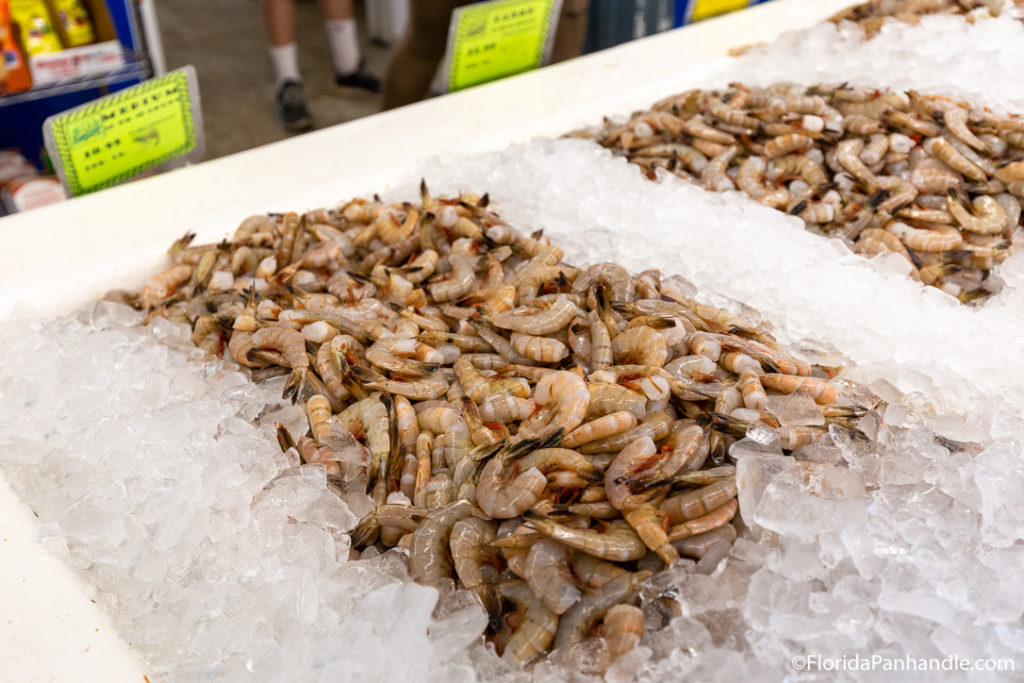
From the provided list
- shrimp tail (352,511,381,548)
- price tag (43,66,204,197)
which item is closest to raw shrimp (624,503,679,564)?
shrimp tail (352,511,381,548)

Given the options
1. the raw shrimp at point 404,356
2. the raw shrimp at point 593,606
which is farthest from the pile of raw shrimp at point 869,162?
the raw shrimp at point 593,606

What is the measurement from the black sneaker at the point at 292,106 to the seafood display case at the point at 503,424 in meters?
2.51

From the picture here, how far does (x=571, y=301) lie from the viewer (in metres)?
1.69

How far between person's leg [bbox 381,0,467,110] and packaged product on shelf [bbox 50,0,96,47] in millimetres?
1272

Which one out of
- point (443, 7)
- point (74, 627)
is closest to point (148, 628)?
point (74, 627)

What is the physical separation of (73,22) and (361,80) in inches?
91.2

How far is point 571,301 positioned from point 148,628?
1013mm

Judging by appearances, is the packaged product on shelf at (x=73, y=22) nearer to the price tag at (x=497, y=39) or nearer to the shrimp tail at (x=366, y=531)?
the price tag at (x=497, y=39)

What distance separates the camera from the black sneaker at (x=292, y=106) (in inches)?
186

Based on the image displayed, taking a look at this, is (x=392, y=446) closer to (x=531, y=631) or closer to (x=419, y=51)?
(x=531, y=631)

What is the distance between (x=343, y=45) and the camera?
5.03 metres

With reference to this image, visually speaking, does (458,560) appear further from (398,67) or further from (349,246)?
(398,67)

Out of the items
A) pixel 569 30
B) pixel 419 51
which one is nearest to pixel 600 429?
pixel 419 51

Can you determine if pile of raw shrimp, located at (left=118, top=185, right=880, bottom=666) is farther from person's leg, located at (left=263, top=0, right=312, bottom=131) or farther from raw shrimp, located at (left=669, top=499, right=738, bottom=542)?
person's leg, located at (left=263, top=0, right=312, bottom=131)
